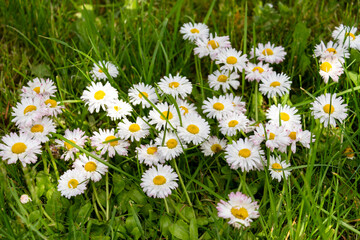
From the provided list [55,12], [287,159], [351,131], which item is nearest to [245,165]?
[287,159]

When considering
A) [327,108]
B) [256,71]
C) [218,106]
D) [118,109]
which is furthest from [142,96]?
[327,108]

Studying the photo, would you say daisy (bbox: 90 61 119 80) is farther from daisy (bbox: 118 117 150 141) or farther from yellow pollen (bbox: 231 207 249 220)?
yellow pollen (bbox: 231 207 249 220)

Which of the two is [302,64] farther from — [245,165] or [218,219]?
[218,219]

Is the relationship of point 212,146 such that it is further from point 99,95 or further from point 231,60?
point 99,95


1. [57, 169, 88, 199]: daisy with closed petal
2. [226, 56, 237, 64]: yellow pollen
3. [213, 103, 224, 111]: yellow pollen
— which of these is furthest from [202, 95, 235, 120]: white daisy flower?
[57, 169, 88, 199]: daisy with closed petal

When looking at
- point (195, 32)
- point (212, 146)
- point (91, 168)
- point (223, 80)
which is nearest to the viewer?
point (91, 168)

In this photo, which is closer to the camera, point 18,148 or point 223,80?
point 18,148
